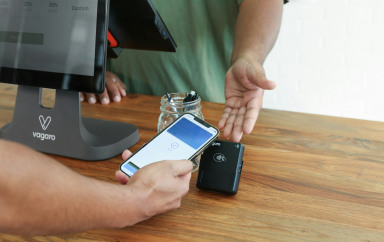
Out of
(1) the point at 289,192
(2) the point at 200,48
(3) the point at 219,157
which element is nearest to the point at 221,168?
(3) the point at 219,157

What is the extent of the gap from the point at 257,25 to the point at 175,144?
629 millimetres

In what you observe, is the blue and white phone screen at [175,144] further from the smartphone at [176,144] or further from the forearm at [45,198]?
the forearm at [45,198]

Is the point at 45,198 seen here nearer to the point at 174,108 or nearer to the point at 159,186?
the point at 159,186

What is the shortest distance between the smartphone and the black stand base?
142 mm

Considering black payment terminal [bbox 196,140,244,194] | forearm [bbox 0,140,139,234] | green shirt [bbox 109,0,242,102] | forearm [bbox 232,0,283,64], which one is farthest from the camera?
green shirt [bbox 109,0,242,102]

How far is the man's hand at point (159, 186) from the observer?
2.01 feet

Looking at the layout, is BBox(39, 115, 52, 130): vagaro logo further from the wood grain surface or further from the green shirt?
the green shirt

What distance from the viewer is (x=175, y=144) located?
2.51 feet

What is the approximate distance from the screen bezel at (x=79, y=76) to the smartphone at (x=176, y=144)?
17 centimetres

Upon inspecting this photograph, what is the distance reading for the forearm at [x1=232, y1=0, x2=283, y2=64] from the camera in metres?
1.18

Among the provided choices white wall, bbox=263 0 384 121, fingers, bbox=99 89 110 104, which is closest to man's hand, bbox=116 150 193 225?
fingers, bbox=99 89 110 104

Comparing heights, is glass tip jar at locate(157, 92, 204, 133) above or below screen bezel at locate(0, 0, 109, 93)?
below

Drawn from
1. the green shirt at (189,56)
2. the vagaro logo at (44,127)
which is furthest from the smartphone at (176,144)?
the green shirt at (189,56)

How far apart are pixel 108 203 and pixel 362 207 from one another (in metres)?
0.45
